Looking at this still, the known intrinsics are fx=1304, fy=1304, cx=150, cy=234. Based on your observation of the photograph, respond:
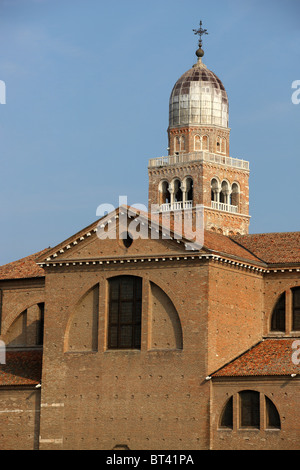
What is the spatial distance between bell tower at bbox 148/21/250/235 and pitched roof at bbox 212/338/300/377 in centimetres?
4365

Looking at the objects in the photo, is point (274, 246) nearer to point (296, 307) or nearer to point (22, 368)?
point (296, 307)

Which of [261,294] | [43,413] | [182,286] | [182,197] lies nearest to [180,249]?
[182,286]

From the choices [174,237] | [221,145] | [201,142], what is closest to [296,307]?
[174,237]

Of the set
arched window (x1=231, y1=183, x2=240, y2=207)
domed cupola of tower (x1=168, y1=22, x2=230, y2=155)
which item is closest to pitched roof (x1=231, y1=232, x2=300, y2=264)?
domed cupola of tower (x1=168, y1=22, x2=230, y2=155)

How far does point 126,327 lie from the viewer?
54156mm

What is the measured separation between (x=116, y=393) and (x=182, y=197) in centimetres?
4901

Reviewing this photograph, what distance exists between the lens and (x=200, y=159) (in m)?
99.6

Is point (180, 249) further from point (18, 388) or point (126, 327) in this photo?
point (18, 388)

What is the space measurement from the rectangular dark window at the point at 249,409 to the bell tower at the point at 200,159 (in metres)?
46.7

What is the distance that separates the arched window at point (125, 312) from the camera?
2124 inches

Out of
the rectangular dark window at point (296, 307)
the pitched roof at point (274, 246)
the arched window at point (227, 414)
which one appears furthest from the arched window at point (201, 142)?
the arched window at point (227, 414)

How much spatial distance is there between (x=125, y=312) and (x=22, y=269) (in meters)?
9.63

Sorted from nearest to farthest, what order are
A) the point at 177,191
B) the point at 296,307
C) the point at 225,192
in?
1. the point at 296,307
2. the point at 177,191
3. the point at 225,192

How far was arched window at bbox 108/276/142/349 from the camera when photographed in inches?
2124
